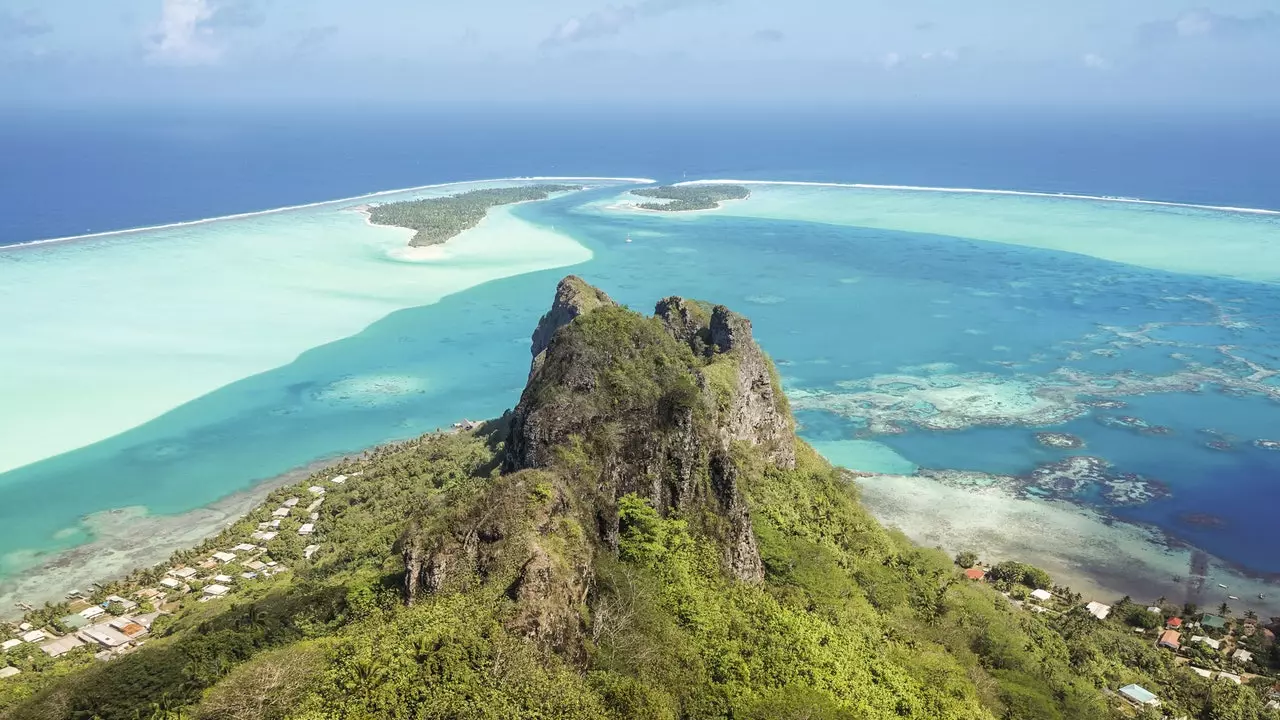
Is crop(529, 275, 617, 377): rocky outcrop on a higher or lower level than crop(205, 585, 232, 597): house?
higher

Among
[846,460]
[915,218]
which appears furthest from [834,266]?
[846,460]

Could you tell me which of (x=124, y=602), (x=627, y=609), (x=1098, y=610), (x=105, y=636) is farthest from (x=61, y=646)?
(x=1098, y=610)

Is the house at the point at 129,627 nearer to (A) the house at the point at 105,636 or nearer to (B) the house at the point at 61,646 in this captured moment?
(A) the house at the point at 105,636

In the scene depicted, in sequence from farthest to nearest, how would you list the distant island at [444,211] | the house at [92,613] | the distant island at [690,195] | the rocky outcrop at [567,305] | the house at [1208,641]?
the distant island at [690,195] → the distant island at [444,211] → the rocky outcrop at [567,305] → the house at [1208,641] → the house at [92,613]

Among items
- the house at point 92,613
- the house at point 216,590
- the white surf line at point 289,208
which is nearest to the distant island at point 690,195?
the white surf line at point 289,208

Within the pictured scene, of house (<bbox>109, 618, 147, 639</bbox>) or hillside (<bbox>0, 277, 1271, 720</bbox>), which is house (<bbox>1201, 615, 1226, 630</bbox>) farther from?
house (<bbox>109, 618, 147, 639</bbox>)

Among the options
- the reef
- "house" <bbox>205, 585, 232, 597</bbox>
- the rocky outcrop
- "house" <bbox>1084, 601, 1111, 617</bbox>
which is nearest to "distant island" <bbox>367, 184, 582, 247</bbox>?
the rocky outcrop
